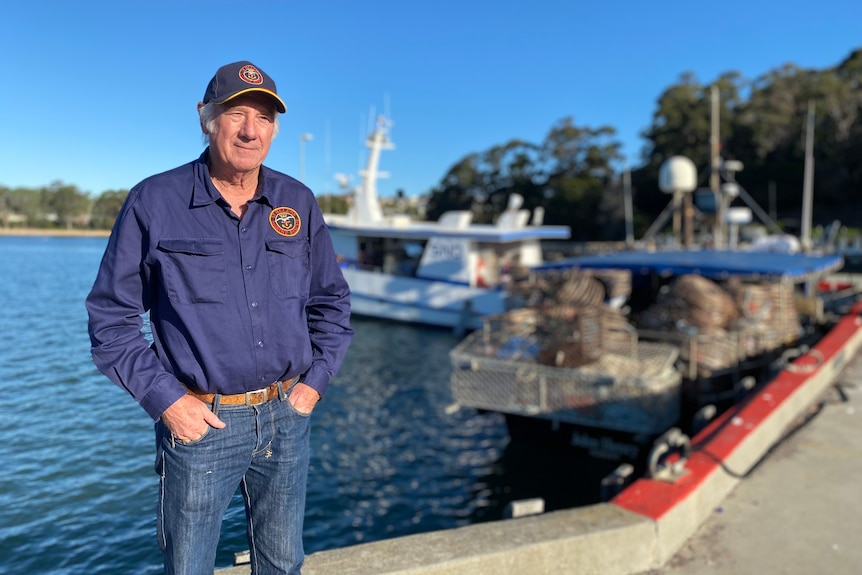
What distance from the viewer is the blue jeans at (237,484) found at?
1808mm

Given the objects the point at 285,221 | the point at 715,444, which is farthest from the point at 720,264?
the point at 285,221

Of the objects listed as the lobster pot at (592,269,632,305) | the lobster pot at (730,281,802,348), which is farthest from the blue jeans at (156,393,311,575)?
the lobster pot at (592,269,632,305)

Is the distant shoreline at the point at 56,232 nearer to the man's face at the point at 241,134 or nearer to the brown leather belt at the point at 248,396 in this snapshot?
the man's face at the point at 241,134

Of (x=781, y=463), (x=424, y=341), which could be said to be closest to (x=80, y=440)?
(x=781, y=463)

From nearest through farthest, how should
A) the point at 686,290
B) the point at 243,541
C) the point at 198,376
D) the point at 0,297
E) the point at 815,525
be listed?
the point at 198,376 → the point at 243,541 → the point at 815,525 → the point at 0,297 → the point at 686,290

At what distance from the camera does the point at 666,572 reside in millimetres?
3229

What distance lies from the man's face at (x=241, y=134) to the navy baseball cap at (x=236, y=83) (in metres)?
0.04

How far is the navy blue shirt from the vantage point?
1.71m

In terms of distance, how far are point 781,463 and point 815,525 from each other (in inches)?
41.2

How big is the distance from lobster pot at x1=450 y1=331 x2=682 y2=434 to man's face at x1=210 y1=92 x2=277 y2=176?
5.89 meters

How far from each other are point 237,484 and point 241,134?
1.09m

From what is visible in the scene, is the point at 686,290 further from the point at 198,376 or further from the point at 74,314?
the point at 198,376

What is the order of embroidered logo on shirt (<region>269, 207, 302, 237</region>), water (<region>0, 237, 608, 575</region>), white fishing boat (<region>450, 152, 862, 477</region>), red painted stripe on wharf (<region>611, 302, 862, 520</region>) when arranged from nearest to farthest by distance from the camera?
embroidered logo on shirt (<region>269, 207, 302, 237</region>)
water (<region>0, 237, 608, 575</region>)
red painted stripe on wharf (<region>611, 302, 862, 520</region>)
white fishing boat (<region>450, 152, 862, 477</region>)

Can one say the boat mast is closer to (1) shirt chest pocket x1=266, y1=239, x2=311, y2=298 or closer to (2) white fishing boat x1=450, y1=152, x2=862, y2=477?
(2) white fishing boat x1=450, y1=152, x2=862, y2=477
